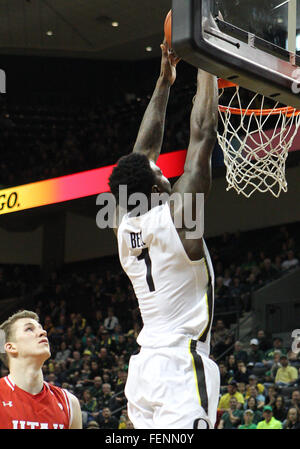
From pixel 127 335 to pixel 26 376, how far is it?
952 cm

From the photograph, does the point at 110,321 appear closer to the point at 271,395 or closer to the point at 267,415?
the point at 271,395

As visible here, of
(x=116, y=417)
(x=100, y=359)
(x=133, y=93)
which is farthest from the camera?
(x=133, y=93)

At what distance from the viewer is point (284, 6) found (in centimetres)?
400

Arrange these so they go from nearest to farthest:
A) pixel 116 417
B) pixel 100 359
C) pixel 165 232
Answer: pixel 165 232, pixel 116 417, pixel 100 359

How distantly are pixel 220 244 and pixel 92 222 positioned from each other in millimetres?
4136

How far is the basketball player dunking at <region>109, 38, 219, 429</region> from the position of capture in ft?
10.1

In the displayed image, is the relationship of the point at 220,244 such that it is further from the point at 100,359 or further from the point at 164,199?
the point at 164,199

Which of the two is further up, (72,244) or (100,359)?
(72,244)

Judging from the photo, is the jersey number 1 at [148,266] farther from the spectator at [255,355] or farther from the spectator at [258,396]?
the spectator at [255,355]

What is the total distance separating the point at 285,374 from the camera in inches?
→ 390

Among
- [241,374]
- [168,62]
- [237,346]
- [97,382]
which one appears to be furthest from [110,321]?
[168,62]

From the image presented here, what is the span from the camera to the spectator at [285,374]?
9797 millimetres

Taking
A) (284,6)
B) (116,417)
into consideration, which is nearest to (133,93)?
(116,417)

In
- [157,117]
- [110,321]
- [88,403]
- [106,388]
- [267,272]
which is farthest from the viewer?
[110,321]
